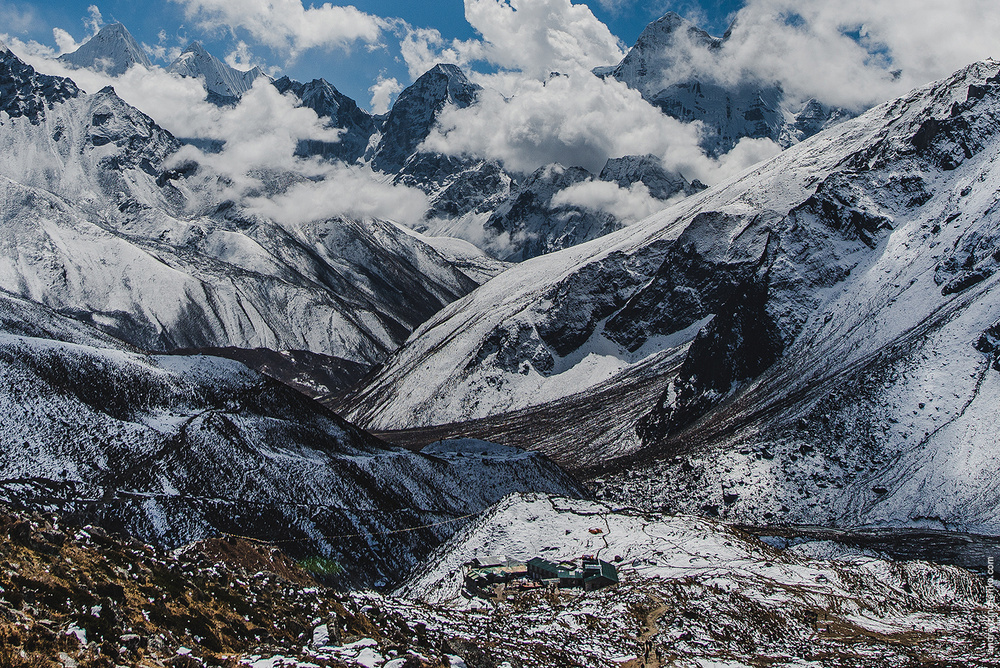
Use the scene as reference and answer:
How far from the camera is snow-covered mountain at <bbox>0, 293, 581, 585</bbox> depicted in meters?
70.1

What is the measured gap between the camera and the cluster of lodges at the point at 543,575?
1945 inches

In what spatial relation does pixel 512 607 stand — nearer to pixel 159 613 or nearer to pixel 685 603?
pixel 685 603

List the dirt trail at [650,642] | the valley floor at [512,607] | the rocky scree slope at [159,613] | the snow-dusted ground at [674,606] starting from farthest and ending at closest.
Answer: the snow-dusted ground at [674,606], the dirt trail at [650,642], the valley floor at [512,607], the rocky scree slope at [159,613]

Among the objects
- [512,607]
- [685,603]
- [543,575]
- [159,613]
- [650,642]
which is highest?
[159,613]

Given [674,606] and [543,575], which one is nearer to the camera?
[674,606]

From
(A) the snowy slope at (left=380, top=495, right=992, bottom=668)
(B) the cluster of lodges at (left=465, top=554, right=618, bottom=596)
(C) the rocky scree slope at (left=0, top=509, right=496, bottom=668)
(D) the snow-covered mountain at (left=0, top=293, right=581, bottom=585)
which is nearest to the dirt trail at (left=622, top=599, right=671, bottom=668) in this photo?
(A) the snowy slope at (left=380, top=495, right=992, bottom=668)

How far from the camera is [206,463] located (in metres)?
79.1

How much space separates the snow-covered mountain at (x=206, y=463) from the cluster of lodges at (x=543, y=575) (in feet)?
76.8

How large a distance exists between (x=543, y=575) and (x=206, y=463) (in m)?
43.5

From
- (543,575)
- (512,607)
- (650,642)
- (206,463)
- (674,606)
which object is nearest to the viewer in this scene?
(650,642)

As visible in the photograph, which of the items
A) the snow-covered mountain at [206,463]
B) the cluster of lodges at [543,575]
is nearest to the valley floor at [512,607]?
the cluster of lodges at [543,575]

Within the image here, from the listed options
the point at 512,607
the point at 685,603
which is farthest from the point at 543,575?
the point at 685,603

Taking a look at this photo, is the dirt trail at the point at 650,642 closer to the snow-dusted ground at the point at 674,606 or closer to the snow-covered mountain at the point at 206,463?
the snow-dusted ground at the point at 674,606

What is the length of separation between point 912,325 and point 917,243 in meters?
43.0
